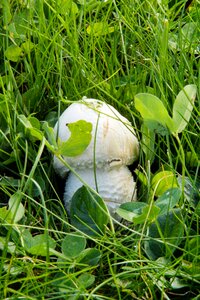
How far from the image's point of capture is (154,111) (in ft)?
4.92

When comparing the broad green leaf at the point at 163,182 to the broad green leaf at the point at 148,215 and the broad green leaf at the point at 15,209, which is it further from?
the broad green leaf at the point at 15,209

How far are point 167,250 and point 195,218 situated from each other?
144 millimetres

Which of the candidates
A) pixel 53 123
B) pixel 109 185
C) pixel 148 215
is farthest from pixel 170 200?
pixel 53 123

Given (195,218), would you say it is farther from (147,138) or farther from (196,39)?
(196,39)

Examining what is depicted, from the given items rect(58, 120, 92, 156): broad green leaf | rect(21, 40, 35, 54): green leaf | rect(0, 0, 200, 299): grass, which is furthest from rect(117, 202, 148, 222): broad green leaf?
rect(21, 40, 35, 54): green leaf

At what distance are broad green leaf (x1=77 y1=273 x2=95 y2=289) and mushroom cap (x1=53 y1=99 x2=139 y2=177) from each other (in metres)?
0.28

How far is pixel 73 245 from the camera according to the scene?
1365mm

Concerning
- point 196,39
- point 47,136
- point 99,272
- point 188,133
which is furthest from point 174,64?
point 99,272

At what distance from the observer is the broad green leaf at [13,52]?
1.85 meters

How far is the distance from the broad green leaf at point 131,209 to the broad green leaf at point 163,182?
0.30 feet

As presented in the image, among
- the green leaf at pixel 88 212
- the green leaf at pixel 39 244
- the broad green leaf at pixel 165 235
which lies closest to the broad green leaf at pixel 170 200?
the broad green leaf at pixel 165 235

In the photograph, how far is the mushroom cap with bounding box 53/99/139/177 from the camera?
151cm

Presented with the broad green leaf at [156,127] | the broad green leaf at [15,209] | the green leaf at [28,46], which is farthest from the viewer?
the green leaf at [28,46]

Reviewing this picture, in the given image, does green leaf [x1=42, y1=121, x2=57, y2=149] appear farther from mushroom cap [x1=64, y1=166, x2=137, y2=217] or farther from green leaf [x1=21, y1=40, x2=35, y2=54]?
green leaf [x1=21, y1=40, x2=35, y2=54]
